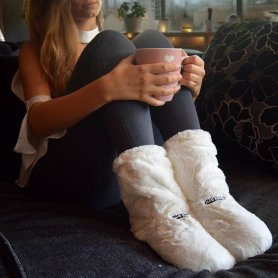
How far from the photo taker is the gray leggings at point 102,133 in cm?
80

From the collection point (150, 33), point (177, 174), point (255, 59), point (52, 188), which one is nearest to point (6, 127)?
point (52, 188)

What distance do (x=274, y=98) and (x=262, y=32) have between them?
217 millimetres

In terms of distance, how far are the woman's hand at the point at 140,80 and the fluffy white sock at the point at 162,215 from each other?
11 centimetres

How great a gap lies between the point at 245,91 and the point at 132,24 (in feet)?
7.45

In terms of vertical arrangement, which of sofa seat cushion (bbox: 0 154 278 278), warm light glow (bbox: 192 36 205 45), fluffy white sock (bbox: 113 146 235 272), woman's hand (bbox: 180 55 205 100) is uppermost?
woman's hand (bbox: 180 55 205 100)

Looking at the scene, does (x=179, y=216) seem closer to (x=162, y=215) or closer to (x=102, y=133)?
(x=162, y=215)

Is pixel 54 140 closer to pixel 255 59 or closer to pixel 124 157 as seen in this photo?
pixel 124 157

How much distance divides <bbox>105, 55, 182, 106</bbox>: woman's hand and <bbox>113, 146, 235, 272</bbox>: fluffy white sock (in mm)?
113

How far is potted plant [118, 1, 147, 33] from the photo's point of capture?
3227mm

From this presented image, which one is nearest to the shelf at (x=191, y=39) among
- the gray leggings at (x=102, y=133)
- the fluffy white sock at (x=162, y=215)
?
the gray leggings at (x=102, y=133)

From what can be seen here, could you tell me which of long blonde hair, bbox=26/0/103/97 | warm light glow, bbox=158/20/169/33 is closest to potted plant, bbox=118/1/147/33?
warm light glow, bbox=158/20/169/33

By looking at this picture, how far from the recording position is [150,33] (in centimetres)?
100

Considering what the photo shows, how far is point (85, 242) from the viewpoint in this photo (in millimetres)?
755

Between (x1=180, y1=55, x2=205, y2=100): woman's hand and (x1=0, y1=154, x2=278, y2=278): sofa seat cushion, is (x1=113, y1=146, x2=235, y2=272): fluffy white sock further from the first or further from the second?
(x1=180, y1=55, x2=205, y2=100): woman's hand
